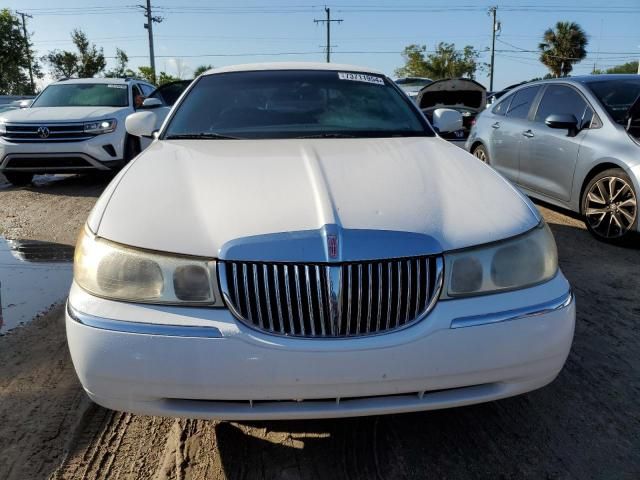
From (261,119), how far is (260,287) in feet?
5.77

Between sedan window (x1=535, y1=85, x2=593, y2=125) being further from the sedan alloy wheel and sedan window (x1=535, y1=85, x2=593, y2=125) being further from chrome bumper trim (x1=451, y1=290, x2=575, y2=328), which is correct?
chrome bumper trim (x1=451, y1=290, x2=575, y2=328)

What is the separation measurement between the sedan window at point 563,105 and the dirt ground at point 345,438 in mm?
3075

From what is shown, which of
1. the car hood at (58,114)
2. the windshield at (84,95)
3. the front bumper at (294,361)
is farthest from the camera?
the windshield at (84,95)

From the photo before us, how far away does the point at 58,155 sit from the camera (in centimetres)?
752

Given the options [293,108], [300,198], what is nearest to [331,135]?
[293,108]

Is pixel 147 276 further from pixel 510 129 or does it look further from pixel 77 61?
pixel 77 61

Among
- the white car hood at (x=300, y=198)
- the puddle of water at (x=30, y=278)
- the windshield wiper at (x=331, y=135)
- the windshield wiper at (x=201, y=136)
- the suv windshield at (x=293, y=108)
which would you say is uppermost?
the suv windshield at (x=293, y=108)

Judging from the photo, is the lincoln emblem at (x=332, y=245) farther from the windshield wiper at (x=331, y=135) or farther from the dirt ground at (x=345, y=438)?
the windshield wiper at (x=331, y=135)

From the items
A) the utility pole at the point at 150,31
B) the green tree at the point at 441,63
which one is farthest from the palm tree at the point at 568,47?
the utility pole at the point at 150,31

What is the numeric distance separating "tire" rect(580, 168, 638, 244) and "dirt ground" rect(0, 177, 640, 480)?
7.02 feet

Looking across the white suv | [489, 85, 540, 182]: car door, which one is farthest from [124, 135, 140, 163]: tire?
[489, 85, 540, 182]: car door

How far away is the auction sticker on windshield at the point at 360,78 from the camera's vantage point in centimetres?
367

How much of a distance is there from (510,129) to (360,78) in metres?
3.27

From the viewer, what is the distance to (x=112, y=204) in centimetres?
217
